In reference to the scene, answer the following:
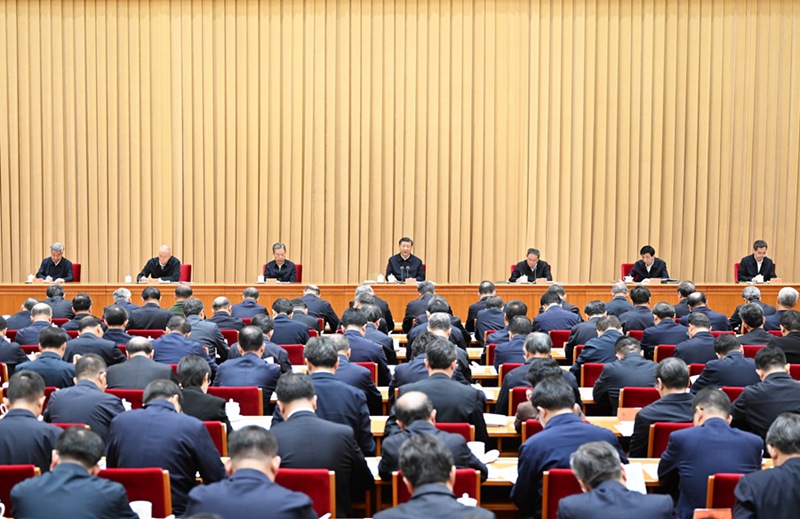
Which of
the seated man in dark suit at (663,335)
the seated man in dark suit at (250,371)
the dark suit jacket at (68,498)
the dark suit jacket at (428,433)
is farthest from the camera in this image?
the seated man in dark suit at (663,335)

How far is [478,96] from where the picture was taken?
46.6 feet

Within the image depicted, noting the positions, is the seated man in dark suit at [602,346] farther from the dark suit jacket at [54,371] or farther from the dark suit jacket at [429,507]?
the dark suit jacket at [429,507]

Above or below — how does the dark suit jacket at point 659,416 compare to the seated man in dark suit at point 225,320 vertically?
below

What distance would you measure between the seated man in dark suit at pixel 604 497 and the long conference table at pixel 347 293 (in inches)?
325

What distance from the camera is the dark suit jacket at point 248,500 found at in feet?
11.1

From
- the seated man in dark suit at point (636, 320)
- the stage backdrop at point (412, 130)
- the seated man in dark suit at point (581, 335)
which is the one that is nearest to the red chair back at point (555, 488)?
the seated man in dark suit at point (581, 335)

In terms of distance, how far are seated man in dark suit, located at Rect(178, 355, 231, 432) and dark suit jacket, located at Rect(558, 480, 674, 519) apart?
92.6 inches

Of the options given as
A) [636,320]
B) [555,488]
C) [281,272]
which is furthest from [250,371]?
[281,272]

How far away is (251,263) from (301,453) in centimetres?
1019

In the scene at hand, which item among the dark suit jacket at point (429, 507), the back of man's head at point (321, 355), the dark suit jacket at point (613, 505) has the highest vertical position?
the back of man's head at point (321, 355)

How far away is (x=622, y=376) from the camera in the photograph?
20.7ft

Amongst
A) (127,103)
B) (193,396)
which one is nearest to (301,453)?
(193,396)

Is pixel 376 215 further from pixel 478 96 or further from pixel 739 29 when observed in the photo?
pixel 739 29

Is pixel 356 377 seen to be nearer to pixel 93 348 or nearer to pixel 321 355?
pixel 321 355
